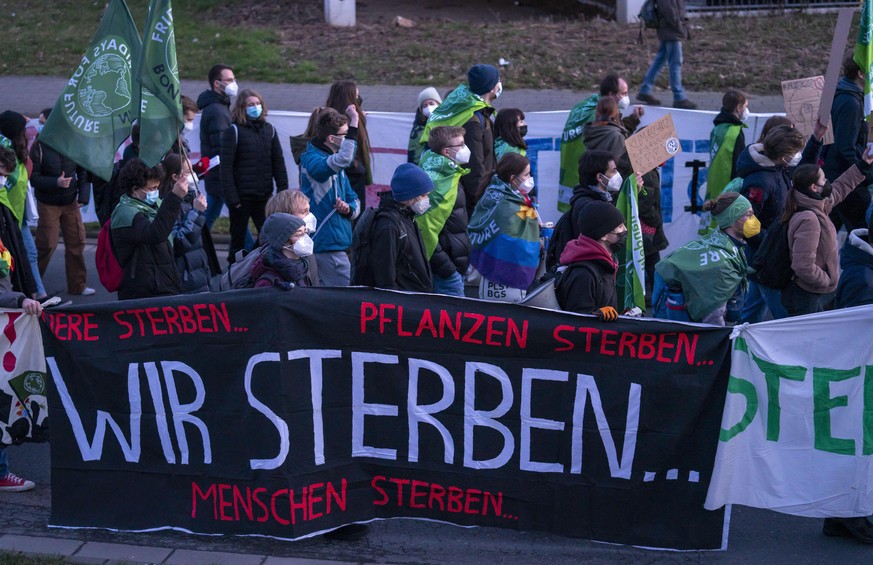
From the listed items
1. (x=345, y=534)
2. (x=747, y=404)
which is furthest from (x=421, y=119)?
(x=747, y=404)

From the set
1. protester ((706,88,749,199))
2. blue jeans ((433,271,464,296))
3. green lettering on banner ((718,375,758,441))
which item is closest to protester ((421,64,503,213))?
blue jeans ((433,271,464,296))

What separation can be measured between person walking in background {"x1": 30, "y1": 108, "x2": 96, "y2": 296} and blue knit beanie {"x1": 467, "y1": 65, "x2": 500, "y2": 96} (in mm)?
3401

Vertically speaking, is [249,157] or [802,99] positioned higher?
[802,99]

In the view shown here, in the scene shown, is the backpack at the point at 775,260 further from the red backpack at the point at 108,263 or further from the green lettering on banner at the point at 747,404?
the red backpack at the point at 108,263

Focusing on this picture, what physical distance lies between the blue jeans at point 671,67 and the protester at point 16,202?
820 centimetres

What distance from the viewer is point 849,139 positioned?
869 cm

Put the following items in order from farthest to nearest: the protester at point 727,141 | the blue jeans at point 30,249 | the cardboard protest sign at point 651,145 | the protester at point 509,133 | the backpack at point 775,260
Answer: the protester at point 727,141, the protester at point 509,133, the blue jeans at point 30,249, the cardboard protest sign at point 651,145, the backpack at point 775,260

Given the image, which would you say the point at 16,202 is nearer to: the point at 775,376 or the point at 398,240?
the point at 398,240

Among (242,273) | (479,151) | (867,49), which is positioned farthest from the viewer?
(479,151)

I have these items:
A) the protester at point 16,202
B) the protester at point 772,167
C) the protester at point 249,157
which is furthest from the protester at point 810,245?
the protester at point 16,202

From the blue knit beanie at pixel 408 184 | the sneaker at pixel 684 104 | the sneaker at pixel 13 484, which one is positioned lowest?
the sneaker at pixel 13 484

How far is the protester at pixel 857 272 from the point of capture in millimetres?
5832

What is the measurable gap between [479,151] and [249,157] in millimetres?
1985

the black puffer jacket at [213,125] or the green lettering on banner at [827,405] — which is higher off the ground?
the black puffer jacket at [213,125]
